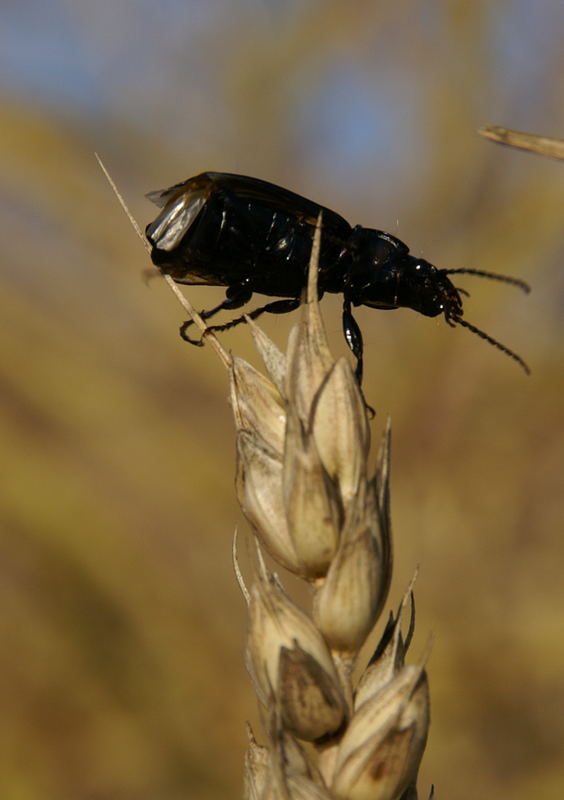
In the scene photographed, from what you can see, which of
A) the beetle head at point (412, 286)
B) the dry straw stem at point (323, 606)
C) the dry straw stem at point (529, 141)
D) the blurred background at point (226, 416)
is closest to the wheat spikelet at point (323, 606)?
the dry straw stem at point (323, 606)

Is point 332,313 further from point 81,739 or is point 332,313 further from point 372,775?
point 372,775

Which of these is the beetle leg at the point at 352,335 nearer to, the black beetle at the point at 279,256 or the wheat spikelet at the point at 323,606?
the black beetle at the point at 279,256

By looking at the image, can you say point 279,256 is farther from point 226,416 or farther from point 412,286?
point 226,416

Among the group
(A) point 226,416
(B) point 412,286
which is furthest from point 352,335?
(A) point 226,416

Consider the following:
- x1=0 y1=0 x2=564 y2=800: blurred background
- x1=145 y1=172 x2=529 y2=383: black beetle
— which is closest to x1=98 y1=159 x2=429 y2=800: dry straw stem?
x1=145 y1=172 x2=529 y2=383: black beetle

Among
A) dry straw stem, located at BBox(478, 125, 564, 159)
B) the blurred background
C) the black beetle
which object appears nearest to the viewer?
dry straw stem, located at BBox(478, 125, 564, 159)

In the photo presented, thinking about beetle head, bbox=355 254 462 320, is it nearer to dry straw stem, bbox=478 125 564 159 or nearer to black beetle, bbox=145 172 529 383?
black beetle, bbox=145 172 529 383
